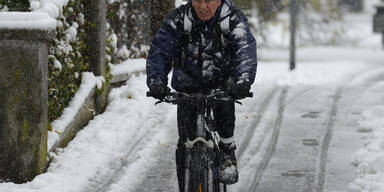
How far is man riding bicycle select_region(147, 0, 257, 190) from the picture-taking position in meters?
5.25

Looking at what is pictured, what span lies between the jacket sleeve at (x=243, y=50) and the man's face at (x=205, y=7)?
224 mm

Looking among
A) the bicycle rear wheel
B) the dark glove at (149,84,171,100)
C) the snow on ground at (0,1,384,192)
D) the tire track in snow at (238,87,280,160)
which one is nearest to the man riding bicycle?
the dark glove at (149,84,171,100)

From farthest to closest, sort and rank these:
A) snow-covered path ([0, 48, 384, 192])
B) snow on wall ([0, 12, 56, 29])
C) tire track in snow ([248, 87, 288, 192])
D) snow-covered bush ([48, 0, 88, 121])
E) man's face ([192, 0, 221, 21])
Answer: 1. snow-covered bush ([48, 0, 88, 121])
2. tire track in snow ([248, 87, 288, 192])
3. snow-covered path ([0, 48, 384, 192])
4. snow on wall ([0, 12, 56, 29])
5. man's face ([192, 0, 221, 21])

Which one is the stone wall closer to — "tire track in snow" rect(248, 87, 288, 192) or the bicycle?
the bicycle

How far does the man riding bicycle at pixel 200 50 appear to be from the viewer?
5.25 meters

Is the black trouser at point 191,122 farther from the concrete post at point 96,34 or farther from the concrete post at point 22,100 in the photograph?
the concrete post at point 96,34

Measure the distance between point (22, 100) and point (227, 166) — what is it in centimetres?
215

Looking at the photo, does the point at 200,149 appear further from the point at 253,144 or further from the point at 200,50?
the point at 253,144

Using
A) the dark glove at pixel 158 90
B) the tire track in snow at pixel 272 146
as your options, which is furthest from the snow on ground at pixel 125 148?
the dark glove at pixel 158 90

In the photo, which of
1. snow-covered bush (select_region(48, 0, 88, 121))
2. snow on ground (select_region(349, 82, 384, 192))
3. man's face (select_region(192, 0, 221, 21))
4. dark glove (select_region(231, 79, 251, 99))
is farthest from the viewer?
snow-covered bush (select_region(48, 0, 88, 121))

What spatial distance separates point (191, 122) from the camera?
5.45 meters

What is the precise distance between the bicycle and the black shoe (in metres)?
0.25

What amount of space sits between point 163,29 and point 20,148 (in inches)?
86.3

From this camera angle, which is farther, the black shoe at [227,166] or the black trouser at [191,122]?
the black shoe at [227,166]
